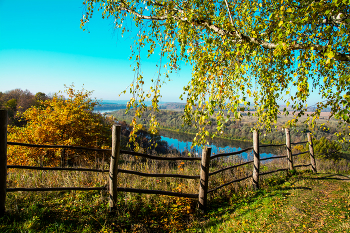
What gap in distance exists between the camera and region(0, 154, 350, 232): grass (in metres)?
3.01

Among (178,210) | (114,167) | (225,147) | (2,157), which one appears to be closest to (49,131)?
(2,157)

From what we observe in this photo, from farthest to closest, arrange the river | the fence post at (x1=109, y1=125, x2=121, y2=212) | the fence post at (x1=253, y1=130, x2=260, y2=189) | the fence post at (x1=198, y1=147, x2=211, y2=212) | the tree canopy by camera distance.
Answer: the river, the fence post at (x1=253, y1=130, x2=260, y2=189), the fence post at (x1=198, y1=147, x2=211, y2=212), the fence post at (x1=109, y1=125, x2=121, y2=212), the tree canopy

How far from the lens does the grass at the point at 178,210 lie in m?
3.01

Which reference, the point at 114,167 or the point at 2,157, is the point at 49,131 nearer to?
the point at 2,157

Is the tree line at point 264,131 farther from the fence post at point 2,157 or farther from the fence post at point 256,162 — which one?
the fence post at point 2,157

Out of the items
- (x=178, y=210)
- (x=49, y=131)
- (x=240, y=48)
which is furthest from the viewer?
(x=49, y=131)

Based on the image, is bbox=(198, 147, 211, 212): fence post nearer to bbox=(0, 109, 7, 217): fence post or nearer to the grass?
the grass

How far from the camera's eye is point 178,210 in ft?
12.2

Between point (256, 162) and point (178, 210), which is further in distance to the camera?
point (256, 162)

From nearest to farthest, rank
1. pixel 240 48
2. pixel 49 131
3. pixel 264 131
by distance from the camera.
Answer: pixel 240 48 < pixel 264 131 < pixel 49 131

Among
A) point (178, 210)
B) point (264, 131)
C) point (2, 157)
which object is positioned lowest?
point (178, 210)

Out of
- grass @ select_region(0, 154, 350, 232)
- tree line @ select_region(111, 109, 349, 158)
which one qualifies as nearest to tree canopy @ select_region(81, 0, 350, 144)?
tree line @ select_region(111, 109, 349, 158)

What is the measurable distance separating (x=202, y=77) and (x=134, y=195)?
3.42 meters

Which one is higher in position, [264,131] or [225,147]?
[264,131]
